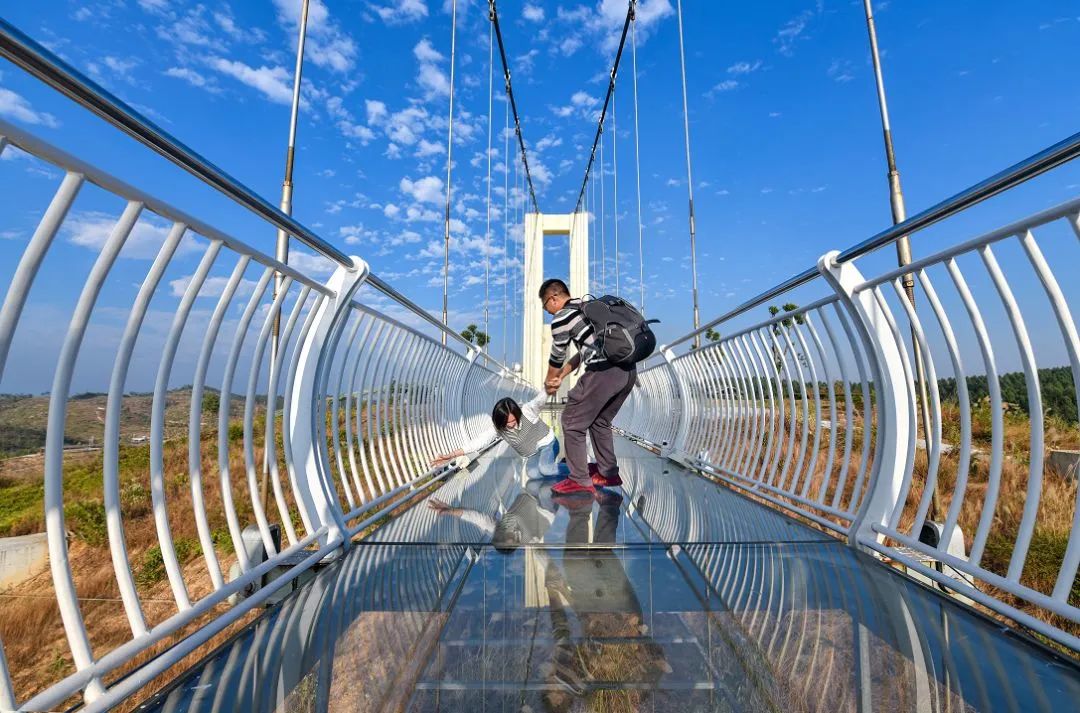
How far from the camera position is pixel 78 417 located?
3.43ft

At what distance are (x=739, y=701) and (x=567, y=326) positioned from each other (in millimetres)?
2226

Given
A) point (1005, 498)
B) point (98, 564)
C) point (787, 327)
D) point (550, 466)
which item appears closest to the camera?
point (787, 327)

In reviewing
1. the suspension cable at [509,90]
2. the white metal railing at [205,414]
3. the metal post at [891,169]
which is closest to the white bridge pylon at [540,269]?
the suspension cable at [509,90]

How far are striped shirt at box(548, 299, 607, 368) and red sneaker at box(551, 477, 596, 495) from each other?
2.25ft

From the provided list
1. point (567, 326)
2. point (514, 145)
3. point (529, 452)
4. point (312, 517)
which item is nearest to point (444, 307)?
point (529, 452)

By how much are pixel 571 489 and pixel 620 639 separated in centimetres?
181

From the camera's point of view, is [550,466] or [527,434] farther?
[527,434]

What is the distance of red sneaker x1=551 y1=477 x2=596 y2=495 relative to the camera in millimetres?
3049

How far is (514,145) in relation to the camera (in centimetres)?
1941

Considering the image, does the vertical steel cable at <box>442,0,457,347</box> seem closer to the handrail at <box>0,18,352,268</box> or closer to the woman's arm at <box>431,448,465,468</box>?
the woman's arm at <box>431,448,465,468</box>

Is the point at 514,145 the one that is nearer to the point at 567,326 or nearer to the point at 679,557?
the point at 567,326

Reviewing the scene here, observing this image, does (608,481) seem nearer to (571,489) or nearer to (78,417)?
(571,489)

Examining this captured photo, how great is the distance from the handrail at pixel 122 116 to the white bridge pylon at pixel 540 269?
2027 centimetres

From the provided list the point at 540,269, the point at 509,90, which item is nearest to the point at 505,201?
the point at 509,90
